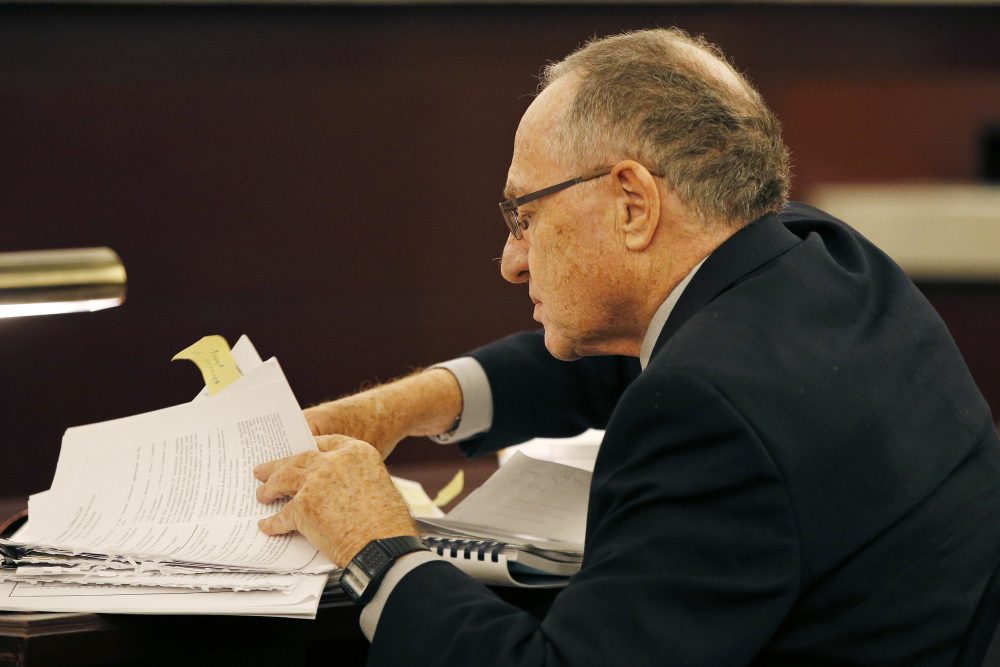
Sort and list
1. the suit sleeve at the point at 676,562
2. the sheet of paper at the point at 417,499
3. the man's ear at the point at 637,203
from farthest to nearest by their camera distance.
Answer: the sheet of paper at the point at 417,499 < the man's ear at the point at 637,203 < the suit sleeve at the point at 676,562

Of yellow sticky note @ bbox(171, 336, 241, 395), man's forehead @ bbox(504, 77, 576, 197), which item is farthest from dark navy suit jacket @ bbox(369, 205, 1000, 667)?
yellow sticky note @ bbox(171, 336, 241, 395)

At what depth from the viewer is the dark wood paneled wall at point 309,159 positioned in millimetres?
3324

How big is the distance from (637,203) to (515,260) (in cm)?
22

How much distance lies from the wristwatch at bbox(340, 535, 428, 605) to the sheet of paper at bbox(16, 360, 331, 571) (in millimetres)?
45

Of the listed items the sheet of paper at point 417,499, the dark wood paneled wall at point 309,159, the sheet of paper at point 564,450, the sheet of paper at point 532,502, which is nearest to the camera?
the sheet of paper at point 532,502

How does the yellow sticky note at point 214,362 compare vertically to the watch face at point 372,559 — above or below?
above

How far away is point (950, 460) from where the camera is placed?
1059 millimetres

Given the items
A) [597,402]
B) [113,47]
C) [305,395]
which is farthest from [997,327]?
[113,47]

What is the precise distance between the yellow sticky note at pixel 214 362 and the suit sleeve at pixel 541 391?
1.47 feet

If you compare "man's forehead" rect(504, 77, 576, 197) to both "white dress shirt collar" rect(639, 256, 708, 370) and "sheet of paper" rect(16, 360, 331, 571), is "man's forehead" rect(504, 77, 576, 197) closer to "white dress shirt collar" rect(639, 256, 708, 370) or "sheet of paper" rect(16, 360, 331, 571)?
"white dress shirt collar" rect(639, 256, 708, 370)

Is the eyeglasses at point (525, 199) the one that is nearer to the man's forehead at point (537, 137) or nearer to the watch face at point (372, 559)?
the man's forehead at point (537, 137)

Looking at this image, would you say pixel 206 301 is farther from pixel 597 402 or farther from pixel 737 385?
pixel 737 385

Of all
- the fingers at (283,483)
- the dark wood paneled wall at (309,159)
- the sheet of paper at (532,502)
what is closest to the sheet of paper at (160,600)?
the fingers at (283,483)

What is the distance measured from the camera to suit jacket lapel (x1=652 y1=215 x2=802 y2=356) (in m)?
1.10
